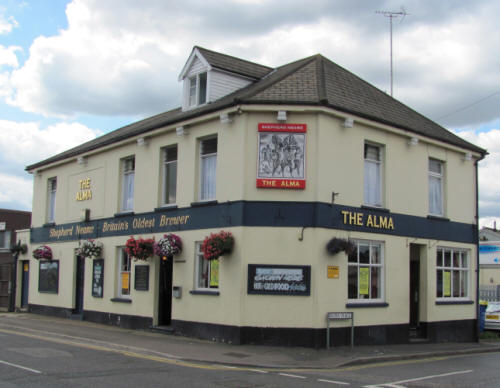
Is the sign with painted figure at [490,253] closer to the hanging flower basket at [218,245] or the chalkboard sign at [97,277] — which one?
the chalkboard sign at [97,277]

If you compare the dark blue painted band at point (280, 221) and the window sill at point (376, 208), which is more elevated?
the window sill at point (376, 208)

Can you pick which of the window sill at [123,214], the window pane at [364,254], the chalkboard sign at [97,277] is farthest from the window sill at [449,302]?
the chalkboard sign at [97,277]

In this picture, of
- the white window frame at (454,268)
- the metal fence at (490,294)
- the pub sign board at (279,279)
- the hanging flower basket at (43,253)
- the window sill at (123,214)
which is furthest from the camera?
the metal fence at (490,294)

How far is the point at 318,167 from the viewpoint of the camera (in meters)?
15.5

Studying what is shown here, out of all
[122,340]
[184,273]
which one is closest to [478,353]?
[184,273]

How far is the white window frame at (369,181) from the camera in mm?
17219

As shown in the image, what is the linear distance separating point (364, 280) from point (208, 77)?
310 inches

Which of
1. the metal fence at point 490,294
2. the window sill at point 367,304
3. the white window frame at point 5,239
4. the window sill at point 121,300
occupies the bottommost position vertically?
the metal fence at point 490,294

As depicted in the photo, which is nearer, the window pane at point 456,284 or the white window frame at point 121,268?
the window pane at point 456,284

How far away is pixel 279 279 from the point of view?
1521cm

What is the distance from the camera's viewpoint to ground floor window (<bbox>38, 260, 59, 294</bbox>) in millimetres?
23484

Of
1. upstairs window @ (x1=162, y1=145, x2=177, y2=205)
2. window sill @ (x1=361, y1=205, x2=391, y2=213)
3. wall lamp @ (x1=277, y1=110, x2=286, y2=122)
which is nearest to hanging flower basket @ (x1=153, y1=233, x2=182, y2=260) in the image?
upstairs window @ (x1=162, y1=145, x2=177, y2=205)

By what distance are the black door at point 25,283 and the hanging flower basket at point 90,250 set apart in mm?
6578

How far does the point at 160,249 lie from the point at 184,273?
1.00 meters
